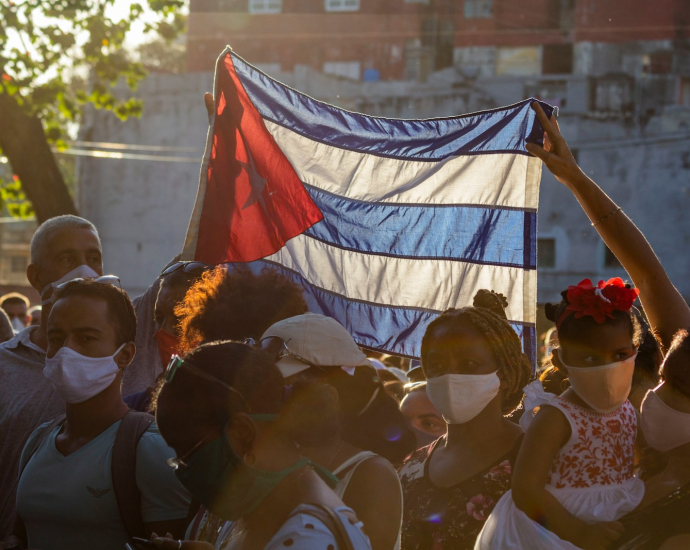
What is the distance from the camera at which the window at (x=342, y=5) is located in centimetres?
3597

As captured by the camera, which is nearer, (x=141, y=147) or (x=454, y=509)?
(x=454, y=509)

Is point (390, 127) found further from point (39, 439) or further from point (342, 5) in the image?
point (342, 5)

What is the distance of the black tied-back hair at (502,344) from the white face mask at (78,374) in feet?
4.08

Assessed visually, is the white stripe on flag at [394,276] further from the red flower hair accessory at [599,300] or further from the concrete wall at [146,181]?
the concrete wall at [146,181]

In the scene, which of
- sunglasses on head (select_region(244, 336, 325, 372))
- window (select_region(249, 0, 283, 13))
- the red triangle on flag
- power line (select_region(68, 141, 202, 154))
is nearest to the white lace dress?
sunglasses on head (select_region(244, 336, 325, 372))

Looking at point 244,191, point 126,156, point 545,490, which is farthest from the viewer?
point 126,156

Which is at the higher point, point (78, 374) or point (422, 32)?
point (422, 32)

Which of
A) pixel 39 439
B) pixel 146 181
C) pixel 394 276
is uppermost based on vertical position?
pixel 394 276

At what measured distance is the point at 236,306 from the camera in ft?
11.2

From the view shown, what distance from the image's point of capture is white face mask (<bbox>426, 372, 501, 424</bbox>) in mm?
3389

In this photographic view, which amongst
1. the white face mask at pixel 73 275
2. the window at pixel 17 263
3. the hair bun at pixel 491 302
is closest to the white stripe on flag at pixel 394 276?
the hair bun at pixel 491 302

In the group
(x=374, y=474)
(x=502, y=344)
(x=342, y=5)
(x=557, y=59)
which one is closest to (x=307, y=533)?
(x=374, y=474)

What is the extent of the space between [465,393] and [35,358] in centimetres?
226

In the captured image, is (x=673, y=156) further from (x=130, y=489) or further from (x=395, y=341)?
(x=130, y=489)
